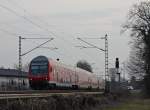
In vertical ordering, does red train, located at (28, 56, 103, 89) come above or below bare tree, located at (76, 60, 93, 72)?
below

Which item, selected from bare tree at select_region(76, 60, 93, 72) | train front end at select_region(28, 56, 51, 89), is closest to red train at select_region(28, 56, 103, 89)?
train front end at select_region(28, 56, 51, 89)

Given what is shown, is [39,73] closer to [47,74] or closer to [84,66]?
[47,74]

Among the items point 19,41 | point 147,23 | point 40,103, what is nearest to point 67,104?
point 40,103

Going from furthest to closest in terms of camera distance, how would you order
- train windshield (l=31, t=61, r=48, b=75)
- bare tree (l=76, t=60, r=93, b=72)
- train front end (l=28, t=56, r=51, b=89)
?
bare tree (l=76, t=60, r=93, b=72)
train windshield (l=31, t=61, r=48, b=75)
train front end (l=28, t=56, r=51, b=89)

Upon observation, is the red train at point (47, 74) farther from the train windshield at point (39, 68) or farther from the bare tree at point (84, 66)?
the bare tree at point (84, 66)

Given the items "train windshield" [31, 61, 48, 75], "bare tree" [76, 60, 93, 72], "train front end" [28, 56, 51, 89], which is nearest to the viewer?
"train front end" [28, 56, 51, 89]

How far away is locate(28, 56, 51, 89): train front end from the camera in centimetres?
4466

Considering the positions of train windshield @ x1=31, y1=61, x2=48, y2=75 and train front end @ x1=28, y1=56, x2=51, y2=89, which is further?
train windshield @ x1=31, y1=61, x2=48, y2=75

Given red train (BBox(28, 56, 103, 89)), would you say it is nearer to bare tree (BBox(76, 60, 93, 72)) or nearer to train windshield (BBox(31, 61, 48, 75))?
train windshield (BBox(31, 61, 48, 75))

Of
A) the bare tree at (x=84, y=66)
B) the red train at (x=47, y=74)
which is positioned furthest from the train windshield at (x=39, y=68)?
the bare tree at (x=84, y=66)

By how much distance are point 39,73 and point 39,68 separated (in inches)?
19.6

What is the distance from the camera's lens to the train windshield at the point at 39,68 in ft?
148

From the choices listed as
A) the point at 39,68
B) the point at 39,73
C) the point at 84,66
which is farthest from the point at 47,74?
the point at 84,66

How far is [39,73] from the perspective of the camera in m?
45.4
